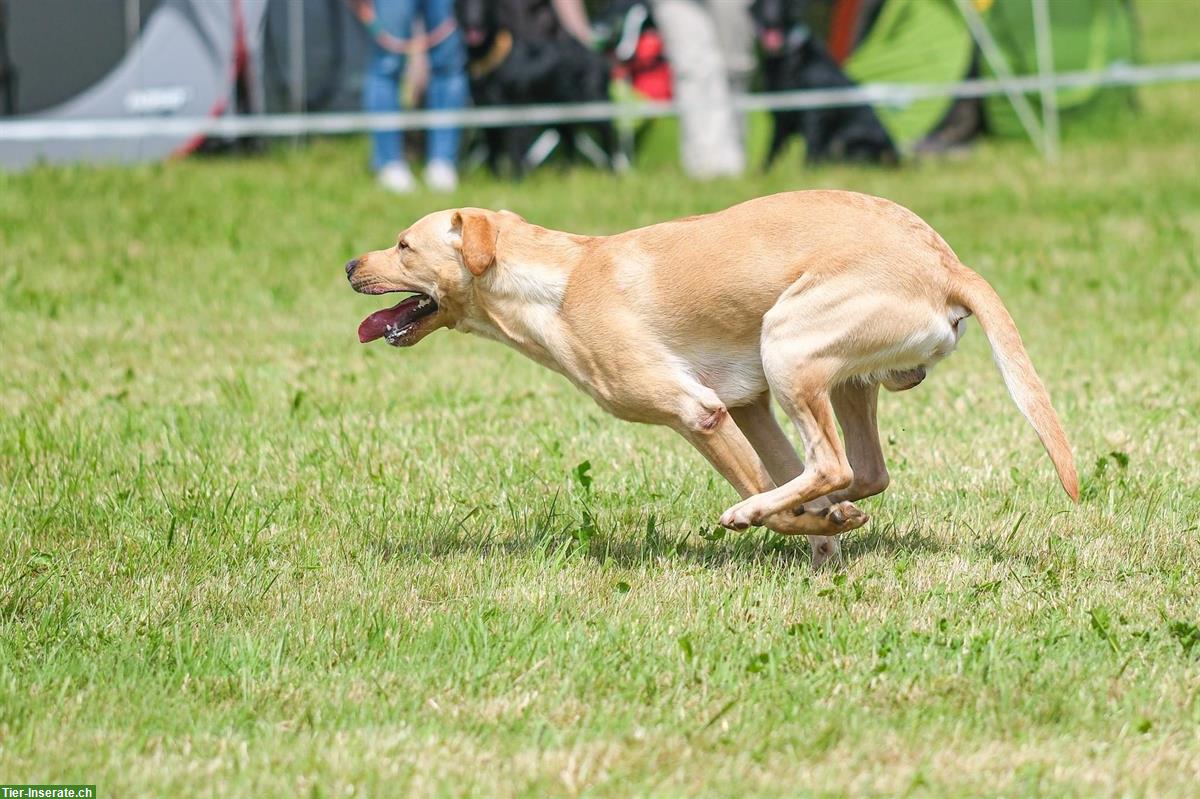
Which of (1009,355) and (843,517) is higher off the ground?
(1009,355)

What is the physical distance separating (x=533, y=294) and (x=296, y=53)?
9475 mm

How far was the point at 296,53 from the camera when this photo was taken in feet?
44.6

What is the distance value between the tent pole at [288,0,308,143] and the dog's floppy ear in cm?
912

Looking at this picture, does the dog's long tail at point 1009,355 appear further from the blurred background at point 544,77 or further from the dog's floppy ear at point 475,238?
the blurred background at point 544,77

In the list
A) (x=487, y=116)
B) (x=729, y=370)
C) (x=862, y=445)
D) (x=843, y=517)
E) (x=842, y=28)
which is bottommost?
(x=843, y=517)

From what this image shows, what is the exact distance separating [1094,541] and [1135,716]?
1.37m

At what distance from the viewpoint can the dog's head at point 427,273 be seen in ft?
16.3

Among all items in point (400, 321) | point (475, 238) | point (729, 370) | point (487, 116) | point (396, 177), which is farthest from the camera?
point (487, 116)

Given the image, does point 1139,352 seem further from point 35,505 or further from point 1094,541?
point 35,505

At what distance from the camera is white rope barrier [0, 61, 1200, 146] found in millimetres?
12562

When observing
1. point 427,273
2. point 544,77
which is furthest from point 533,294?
point 544,77

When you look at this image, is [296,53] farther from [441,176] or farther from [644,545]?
[644,545]

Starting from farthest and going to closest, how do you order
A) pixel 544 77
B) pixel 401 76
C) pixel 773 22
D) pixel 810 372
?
pixel 773 22 → pixel 544 77 → pixel 401 76 → pixel 810 372

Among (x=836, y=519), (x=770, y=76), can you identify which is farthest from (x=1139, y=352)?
(x=770, y=76)
